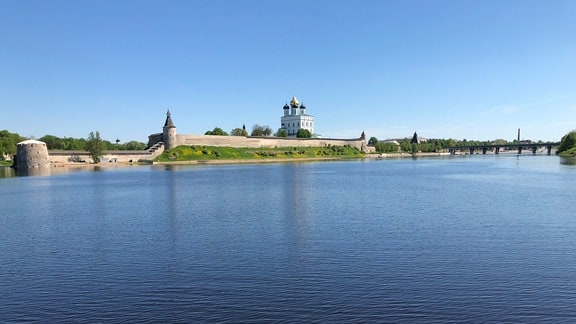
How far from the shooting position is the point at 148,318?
10.2 m

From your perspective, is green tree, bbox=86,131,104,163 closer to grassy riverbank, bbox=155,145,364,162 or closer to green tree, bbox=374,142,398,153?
grassy riverbank, bbox=155,145,364,162

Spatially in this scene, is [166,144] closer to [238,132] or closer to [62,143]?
[62,143]

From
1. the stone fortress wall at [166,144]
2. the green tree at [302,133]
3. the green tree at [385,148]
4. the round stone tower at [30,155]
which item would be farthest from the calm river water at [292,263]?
the green tree at [385,148]

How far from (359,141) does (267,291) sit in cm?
15536

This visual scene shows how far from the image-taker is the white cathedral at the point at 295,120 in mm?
172000

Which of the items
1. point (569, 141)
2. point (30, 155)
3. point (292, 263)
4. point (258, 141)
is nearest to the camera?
point (292, 263)

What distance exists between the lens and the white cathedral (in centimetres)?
17200

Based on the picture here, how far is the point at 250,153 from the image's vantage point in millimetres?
118438

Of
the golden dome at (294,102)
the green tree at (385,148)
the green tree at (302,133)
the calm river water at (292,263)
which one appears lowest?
the calm river water at (292,263)

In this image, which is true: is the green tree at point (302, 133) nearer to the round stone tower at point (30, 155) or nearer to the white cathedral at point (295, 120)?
the white cathedral at point (295, 120)

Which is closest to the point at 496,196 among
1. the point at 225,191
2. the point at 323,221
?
the point at 323,221

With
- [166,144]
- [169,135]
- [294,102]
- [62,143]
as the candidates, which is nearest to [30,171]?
[166,144]

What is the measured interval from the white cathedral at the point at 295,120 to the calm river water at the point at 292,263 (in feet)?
477

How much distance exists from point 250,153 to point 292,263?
344ft
